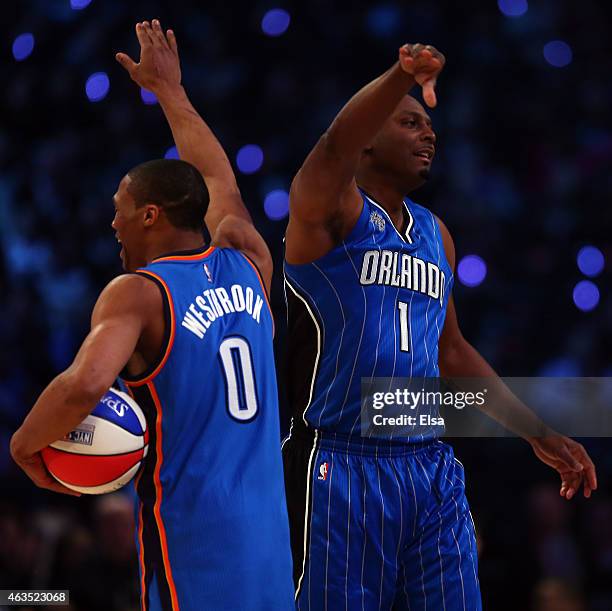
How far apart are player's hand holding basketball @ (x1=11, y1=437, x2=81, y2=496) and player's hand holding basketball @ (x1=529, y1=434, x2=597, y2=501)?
1.72 metres

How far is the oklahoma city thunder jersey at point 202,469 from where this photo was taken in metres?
2.86

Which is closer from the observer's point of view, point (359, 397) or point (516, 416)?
point (359, 397)

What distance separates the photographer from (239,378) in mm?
2949

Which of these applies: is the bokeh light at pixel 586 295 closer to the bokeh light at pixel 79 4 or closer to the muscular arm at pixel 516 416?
the muscular arm at pixel 516 416

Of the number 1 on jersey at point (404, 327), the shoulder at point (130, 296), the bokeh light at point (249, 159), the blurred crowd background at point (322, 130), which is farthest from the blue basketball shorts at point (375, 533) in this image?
the bokeh light at point (249, 159)

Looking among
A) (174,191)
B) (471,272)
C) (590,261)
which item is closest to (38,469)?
(174,191)

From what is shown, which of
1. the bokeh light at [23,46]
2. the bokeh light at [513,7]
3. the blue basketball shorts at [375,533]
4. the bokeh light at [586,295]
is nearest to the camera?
the blue basketball shorts at [375,533]

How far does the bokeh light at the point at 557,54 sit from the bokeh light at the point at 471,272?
189 cm

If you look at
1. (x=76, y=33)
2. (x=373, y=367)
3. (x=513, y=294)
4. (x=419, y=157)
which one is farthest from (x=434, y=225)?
(x=76, y=33)

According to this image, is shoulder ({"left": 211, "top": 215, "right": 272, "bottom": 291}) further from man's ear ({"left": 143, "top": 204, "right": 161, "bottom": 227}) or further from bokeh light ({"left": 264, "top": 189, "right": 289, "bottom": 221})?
bokeh light ({"left": 264, "top": 189, "right": 289, "bottom": 221})

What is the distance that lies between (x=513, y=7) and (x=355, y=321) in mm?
5445

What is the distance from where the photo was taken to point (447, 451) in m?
3.74

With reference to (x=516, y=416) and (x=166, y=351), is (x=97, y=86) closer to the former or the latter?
(x=516, y=416)

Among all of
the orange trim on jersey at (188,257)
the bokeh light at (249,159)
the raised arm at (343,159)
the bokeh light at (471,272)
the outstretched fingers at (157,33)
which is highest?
the bokeh light at (249,159)
